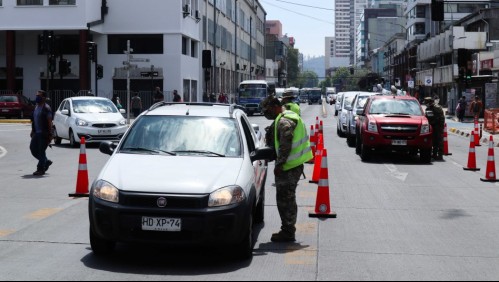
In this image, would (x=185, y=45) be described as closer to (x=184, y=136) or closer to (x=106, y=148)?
(x=106, y=148)

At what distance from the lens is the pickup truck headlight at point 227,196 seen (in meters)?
7.21

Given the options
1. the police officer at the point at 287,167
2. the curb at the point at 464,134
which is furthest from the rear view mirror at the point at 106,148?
the curb at the point at 464,134

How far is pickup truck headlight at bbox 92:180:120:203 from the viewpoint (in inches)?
285

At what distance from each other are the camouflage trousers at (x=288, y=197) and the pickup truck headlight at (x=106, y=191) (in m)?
2.20

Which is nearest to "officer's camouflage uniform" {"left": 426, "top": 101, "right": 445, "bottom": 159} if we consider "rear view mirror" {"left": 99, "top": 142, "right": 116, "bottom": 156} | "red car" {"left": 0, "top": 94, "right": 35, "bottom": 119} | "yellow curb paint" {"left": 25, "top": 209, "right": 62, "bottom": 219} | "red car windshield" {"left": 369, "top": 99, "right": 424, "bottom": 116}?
"red car windshield" {"left": 369, "top": 99, "right": 424, "bottom": 116}

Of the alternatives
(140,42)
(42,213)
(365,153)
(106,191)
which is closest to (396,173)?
(365,153)

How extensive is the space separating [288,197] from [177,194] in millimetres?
1945

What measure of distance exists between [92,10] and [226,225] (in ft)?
156

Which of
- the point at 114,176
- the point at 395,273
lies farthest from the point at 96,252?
the point at 395,273

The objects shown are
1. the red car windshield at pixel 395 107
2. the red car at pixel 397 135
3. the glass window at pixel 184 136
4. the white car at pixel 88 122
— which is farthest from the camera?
the white car at pixel 88 122

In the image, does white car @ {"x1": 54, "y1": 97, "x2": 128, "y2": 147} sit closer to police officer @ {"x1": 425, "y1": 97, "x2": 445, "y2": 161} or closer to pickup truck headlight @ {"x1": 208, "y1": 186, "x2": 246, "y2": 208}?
police officer @ {"x1": 425, "y1": 97, "x2": 445, "y2": 161}

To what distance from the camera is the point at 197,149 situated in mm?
8297

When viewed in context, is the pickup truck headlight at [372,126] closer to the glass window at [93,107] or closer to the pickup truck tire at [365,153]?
the pickup truck tire at [365,153]

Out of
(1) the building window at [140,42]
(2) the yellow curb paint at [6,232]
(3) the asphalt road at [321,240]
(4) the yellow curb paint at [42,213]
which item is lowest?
(3) the asphalt road at [321,240]
